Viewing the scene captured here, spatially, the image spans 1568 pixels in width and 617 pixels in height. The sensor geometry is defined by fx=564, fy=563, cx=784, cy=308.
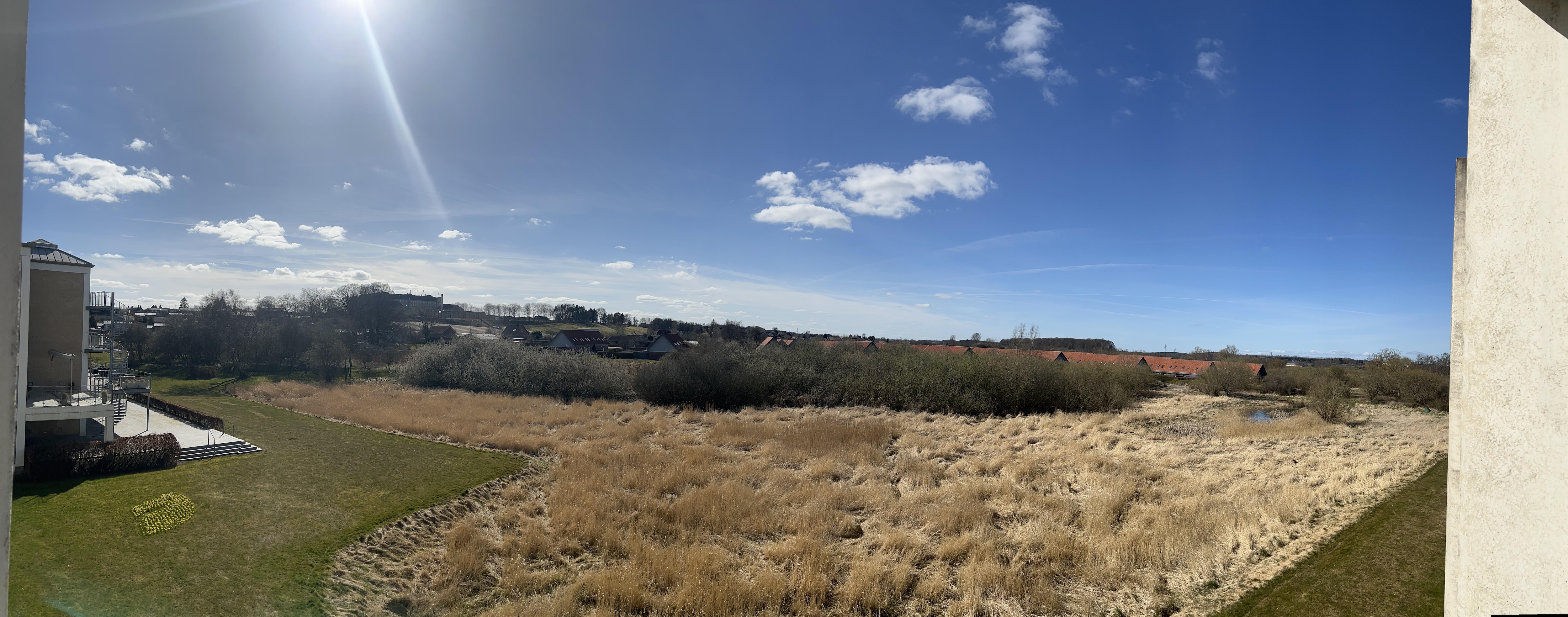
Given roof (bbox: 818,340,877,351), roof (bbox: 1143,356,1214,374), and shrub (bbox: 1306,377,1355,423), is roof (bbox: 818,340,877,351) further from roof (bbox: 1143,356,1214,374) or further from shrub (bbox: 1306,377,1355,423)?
roof (bbox: 1143,356,1214,374)

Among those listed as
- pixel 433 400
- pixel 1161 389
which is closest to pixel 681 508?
pixel 433 400

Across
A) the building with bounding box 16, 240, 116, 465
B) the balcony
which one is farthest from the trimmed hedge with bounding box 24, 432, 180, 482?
the building with bounding box 16, 240, 116, 465

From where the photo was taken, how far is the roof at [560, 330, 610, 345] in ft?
182

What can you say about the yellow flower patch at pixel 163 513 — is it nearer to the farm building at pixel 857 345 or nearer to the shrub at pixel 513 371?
the shrub at pixel 513 371

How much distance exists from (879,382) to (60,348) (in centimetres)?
2667

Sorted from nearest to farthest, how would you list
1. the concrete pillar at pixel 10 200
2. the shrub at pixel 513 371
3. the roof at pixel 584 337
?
the concrete pillar at pixel 10 200 → the shrub at pixel 513 371 → the roof at pixel 584 337

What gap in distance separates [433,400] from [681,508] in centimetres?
2276

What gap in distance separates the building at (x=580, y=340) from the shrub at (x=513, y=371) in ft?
49.7

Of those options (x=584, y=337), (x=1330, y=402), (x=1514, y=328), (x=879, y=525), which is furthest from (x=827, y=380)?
(x=584, y=337)

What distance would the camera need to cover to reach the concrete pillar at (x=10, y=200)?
122cm

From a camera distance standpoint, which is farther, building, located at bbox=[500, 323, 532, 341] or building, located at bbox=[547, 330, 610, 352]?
building, located at bbox=[547, 330, 610, 352]

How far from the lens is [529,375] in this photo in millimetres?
32719

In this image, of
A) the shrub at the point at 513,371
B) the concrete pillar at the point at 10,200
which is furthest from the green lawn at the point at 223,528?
the shrub at the point at 513,371

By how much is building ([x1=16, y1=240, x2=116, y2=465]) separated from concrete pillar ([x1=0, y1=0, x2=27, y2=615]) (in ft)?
58.3
